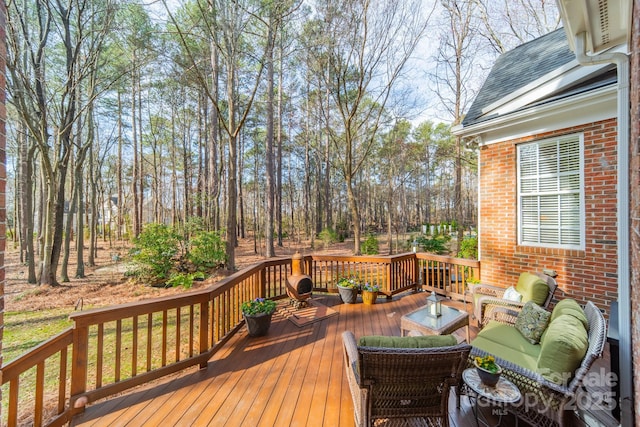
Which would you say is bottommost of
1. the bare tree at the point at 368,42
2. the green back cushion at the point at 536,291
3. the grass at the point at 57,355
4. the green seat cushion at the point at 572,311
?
the grass at the point at 57,355

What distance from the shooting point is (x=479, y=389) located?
1798 millimetres

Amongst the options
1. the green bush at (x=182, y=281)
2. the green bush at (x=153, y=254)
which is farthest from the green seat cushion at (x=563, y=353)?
the green bush at (x=153, y=254)

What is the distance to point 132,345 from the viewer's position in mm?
3115

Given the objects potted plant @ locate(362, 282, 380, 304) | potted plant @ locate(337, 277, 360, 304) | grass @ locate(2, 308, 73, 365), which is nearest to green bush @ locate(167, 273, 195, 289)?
grass @ locate(2, 308, 73, 365)

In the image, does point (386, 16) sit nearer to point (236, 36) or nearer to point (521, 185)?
point (236, 36)

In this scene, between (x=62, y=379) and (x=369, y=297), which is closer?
(x=62, y=379)

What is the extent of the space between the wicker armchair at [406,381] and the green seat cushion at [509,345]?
81cm

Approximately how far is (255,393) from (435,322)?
204 cm

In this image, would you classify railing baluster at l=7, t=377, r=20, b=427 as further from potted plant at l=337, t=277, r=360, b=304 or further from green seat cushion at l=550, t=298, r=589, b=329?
green seat cushion at l=550, t=298, r=589, b=329

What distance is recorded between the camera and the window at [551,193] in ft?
11.6

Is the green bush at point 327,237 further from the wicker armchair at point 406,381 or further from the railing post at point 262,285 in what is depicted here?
the wicker armchair at point 406,381

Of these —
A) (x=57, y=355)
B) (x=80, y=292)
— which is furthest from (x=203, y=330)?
(x=80, y=292)

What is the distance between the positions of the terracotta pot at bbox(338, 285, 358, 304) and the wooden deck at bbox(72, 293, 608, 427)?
4.15ft

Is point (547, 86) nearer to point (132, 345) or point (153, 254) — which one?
point (132, 345)
